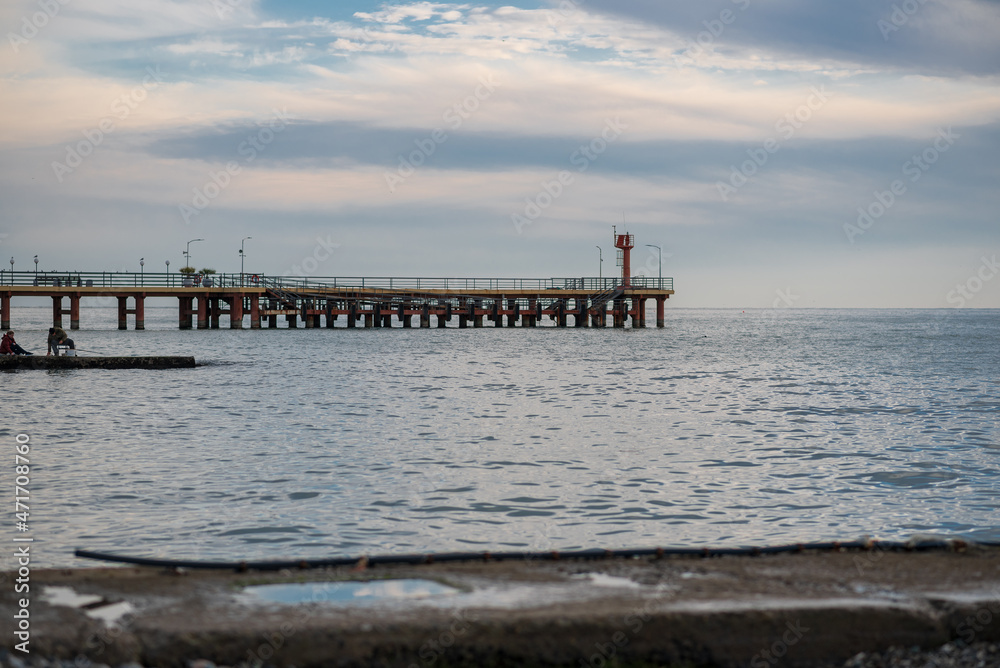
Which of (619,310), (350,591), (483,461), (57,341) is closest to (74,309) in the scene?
(57,341)

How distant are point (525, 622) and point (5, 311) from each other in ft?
236

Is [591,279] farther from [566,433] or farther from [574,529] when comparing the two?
→ [574,529]

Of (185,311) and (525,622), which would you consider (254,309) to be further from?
(525,622)

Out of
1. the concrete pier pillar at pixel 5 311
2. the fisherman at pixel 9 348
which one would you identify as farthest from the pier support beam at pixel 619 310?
the fisherman at pixel 9 348

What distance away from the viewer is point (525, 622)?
5805 millimetres

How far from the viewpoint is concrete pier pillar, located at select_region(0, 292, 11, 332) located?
225ft

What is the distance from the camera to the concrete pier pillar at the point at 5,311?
2694 inches

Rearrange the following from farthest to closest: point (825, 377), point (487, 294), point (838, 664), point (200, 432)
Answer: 1. point (487, 294)
2. point (825, 377)
3. point (200, 432)
4. point (838, 664)

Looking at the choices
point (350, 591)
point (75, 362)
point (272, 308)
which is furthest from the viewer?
point (272, 308)

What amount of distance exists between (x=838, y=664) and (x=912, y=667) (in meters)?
0.42

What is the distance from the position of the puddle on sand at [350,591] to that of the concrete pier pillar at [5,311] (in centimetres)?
6991

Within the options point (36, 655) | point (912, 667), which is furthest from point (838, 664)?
point (36, 655)

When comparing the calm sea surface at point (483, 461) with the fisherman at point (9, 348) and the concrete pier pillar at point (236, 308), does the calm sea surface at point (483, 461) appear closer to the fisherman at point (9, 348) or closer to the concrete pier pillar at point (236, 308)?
the fisherman at point (9, 348)

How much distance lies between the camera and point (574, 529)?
11078mm
